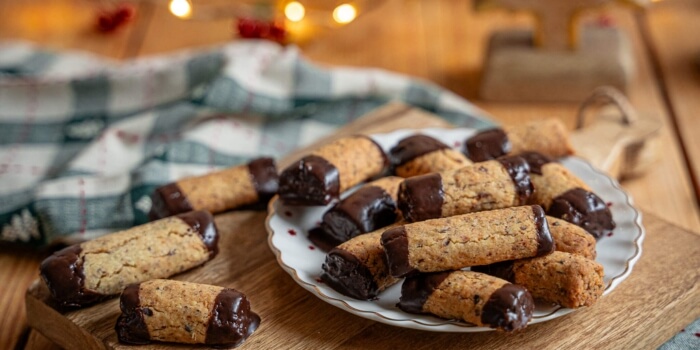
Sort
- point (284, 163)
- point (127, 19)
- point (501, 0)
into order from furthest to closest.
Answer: point (127, 19) < point (501, 0) < point (284, 163)

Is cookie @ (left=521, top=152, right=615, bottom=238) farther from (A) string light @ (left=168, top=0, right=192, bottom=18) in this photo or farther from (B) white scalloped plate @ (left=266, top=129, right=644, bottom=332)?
(A) string light @ (left=168, top=0, right=192, bottom=18)

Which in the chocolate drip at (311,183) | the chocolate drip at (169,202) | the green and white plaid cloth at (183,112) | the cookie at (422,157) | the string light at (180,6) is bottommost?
the cookie at (422,157)

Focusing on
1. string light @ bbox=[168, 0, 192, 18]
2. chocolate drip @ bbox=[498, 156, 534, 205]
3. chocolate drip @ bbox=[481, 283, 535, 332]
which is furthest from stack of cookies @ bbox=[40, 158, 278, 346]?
string light @ bbox=[168, 0, 192, 18]

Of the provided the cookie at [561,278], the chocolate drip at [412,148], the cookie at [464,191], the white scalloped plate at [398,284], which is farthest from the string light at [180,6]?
the cookie at [561,278]

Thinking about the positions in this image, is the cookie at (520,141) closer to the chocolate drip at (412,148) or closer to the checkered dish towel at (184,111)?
the chocolate drip at (412,148)

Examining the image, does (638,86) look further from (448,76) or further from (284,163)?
(284,163)

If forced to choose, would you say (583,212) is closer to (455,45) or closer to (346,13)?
(346,13)

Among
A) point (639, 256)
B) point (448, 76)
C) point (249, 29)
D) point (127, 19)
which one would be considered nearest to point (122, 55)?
point (127, 19)
